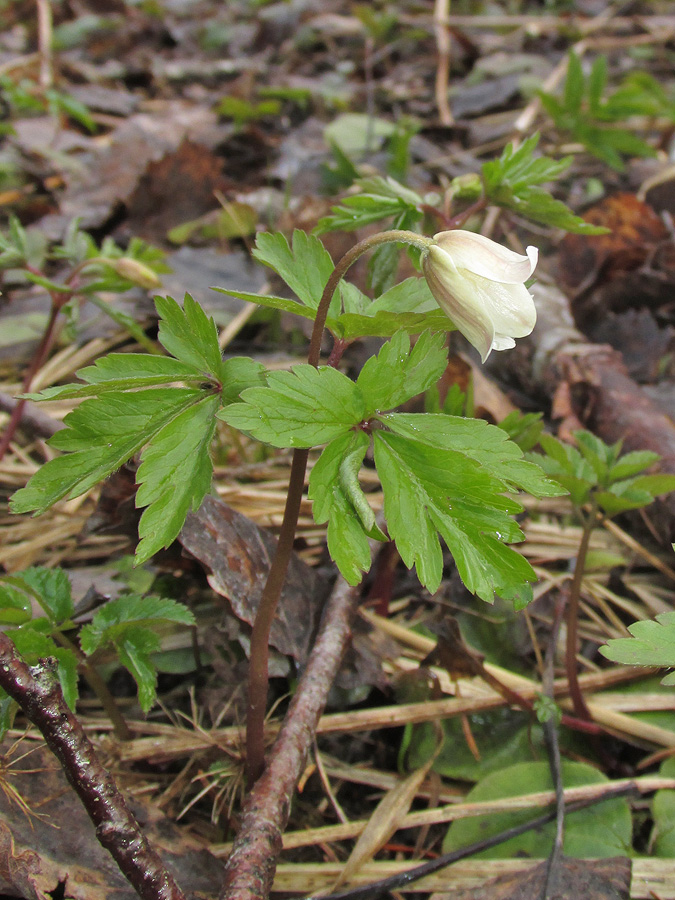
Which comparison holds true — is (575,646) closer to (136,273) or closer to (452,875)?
(452,875)

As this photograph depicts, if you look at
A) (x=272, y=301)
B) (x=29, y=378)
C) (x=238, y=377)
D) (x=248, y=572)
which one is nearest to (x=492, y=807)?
(x=248, y=572)

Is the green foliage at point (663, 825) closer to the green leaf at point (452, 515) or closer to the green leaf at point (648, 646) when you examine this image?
the green leaf at point (648, 646)

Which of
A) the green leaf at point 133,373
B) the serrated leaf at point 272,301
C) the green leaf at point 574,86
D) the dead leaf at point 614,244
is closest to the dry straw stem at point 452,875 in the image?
the green leaf at point 133,373

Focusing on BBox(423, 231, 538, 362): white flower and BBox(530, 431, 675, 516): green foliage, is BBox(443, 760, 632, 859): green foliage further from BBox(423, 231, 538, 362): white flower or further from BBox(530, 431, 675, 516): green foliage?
BBox(423, 231, 538, 362): white flower

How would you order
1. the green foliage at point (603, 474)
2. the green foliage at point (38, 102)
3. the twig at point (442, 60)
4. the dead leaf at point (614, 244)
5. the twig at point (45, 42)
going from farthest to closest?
the twig at point (45, 42) < the twig at point (442, 60) < the green foliage at point (38, 102) < the dead leaf at point (614, 244) < the green foliage at point (603, 474)

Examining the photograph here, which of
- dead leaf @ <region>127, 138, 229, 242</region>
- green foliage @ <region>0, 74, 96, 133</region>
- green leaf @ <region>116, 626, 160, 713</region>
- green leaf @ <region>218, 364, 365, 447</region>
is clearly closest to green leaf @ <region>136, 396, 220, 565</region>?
green leaf @ <region>218, 364, 365, 447</region>

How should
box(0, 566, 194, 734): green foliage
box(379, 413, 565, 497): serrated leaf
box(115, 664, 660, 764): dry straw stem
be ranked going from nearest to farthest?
box(379, 413, 565, 497): serrated leaf < box(0, 566, 194, 734): green foliage < box(115, 664, 660, 764): dry straw stem
